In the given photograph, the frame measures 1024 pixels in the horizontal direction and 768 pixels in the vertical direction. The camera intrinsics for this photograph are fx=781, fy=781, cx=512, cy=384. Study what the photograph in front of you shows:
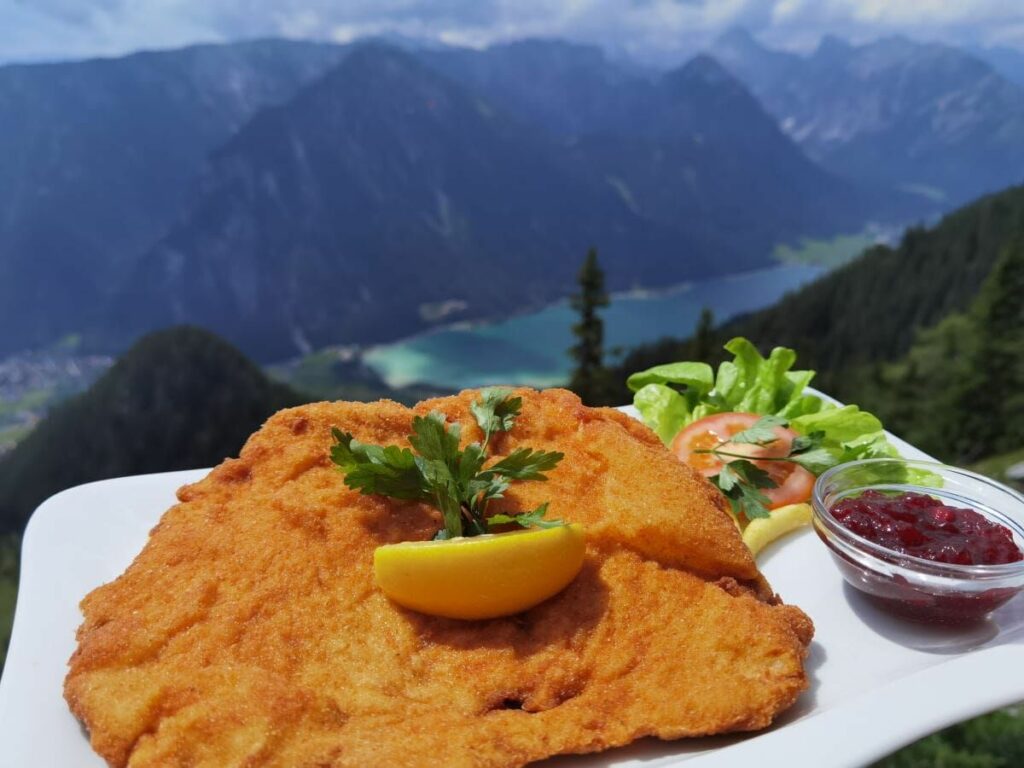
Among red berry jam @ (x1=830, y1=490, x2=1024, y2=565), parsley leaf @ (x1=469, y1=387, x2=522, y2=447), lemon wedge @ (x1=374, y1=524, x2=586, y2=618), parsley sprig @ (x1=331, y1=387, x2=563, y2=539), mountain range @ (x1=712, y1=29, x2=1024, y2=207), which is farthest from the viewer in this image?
mountain range @ (x1=712, y1=29, x2=1024, y2=207)

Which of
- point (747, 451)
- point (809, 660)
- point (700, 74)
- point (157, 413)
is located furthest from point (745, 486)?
point (700, 74)

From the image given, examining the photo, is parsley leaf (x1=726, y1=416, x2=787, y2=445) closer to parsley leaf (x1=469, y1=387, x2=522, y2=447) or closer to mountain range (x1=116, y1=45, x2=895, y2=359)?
parsley leaf (x1=469, y1=387, x2=522, y2=447)

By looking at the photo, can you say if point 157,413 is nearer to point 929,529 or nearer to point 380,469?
→ point 380,469

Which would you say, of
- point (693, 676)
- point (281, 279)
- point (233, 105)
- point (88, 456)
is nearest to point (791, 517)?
point (693, 676)

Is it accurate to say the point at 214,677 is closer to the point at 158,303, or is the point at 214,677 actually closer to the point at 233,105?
the point at 158,303

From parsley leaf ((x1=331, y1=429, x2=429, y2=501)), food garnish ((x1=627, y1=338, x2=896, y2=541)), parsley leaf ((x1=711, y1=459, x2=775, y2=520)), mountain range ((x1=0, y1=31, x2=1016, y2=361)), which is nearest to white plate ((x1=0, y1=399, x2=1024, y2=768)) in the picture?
parsley leaf ((x1=711, y1=459, x2=775, y2=520))
